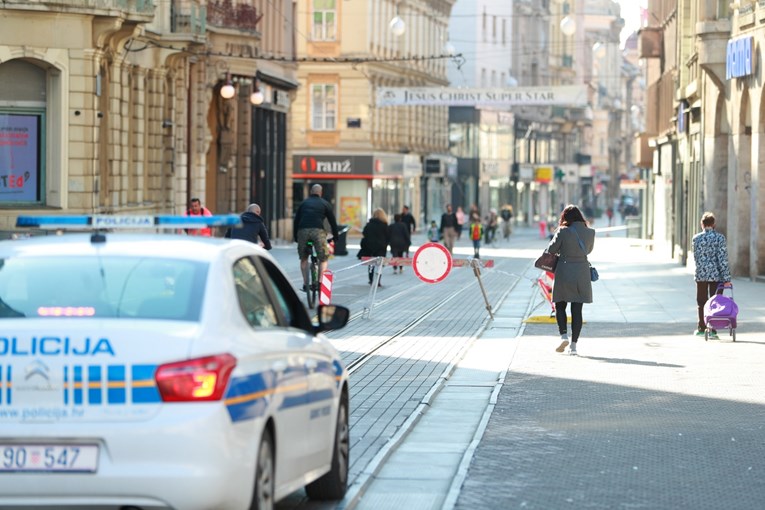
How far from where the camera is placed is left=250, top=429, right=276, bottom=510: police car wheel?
7.97 meters

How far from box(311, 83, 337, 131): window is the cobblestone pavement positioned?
56862 mm

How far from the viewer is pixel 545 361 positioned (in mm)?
19359

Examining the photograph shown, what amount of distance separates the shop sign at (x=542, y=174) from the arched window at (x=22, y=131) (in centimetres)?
8840

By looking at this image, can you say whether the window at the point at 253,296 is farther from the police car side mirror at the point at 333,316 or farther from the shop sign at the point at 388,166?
the shop sign at the point at 388,166

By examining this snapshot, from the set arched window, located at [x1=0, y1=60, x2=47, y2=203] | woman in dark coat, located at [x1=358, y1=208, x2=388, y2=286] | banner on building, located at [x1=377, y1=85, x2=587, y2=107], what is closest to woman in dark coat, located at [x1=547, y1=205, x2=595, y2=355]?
arched window, located at [x1=0, y1=60, x2=47, y2=203]

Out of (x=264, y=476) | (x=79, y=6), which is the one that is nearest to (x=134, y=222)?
(x=264, y=476)

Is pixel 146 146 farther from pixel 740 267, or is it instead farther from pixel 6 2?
pixel 740 267

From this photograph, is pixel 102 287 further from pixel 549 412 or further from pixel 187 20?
pixel 187 20

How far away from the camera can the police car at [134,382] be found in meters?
7.44

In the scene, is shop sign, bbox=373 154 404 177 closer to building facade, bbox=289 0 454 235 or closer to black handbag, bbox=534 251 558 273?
building facade, bbox=289 0 454 235

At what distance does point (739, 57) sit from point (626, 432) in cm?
2607

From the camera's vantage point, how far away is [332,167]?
76688mm

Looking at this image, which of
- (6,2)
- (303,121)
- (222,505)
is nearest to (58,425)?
(222,505)

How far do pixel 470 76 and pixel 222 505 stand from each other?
98.8m
